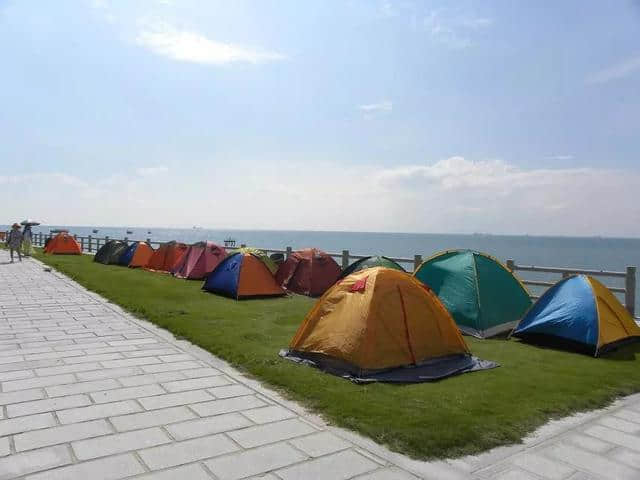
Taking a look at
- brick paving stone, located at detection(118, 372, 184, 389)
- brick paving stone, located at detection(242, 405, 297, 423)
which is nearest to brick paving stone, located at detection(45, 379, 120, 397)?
brick paving stone, located at detection(118, 372, 184, 389)

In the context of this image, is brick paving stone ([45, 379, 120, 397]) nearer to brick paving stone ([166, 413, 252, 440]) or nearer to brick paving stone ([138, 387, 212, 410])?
brick paving stone ([138, 387, 212, 410])

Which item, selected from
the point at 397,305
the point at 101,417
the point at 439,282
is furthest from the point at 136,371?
the point at 439,282

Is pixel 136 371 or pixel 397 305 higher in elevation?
pixel 397 305

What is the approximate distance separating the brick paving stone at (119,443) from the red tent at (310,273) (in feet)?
29.8

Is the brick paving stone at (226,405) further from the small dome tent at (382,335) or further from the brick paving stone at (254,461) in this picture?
the small dome tent at (382,335)

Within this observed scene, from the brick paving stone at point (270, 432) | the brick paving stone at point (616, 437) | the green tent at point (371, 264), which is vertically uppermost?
the green tent at point (371, 264)

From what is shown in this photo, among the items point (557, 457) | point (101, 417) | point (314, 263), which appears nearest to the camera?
point (557, 457)

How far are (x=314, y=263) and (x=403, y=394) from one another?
8462 millimetres

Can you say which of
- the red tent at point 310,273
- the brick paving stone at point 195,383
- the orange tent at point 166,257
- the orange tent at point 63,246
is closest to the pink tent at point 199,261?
the orange tent at point 166,257

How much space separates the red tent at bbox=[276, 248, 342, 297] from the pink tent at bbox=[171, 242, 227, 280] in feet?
11.6

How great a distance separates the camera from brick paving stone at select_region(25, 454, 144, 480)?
11.5 ft

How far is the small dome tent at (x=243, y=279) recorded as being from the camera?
41.5 ft

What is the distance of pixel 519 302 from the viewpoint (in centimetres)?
945

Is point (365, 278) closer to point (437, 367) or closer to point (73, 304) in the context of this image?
point (437, 367)
